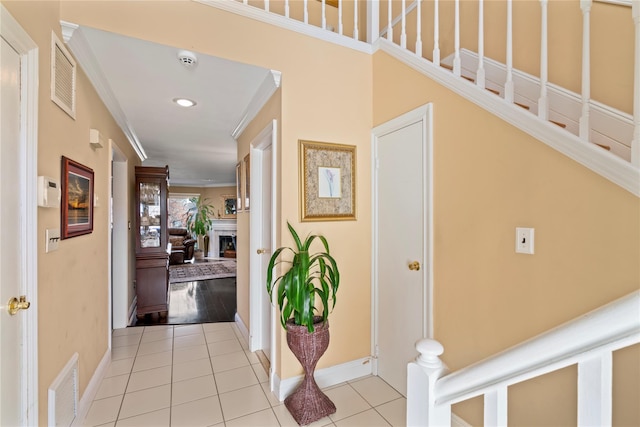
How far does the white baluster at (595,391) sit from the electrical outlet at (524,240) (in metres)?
1.03

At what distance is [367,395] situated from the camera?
2199 mm

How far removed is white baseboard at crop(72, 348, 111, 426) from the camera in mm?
1880

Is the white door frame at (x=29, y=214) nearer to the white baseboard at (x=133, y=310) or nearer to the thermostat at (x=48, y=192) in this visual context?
the thermostat at (x=48, y=192)

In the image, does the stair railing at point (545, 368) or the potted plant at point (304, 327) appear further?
the potted plant at point (304, 327)

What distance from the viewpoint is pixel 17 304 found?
1203mm

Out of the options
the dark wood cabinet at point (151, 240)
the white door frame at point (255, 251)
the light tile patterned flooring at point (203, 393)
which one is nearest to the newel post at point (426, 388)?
the light tile patterned flooring at point (203, 393)

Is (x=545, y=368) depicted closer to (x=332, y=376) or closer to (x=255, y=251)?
(x=332, y=376)

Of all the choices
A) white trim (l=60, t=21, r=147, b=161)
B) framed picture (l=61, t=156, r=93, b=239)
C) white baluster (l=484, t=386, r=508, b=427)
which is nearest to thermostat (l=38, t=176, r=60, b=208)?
framed picture (l=61, t=156, r=93, b=239)

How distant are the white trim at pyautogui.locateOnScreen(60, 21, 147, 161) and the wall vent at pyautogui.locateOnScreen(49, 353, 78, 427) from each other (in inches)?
72.4

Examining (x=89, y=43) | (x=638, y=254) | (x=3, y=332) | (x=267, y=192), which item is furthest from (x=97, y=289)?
(x=638, y=254)

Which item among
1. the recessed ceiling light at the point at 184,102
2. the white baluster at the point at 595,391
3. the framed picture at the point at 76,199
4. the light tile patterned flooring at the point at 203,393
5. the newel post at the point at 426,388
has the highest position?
the recessed ceiling light at the point at 184,102

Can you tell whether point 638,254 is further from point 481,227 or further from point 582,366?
point 582,366

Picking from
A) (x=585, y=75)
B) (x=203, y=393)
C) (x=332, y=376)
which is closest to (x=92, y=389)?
(x=203, y=393)

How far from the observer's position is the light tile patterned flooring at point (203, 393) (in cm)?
194
